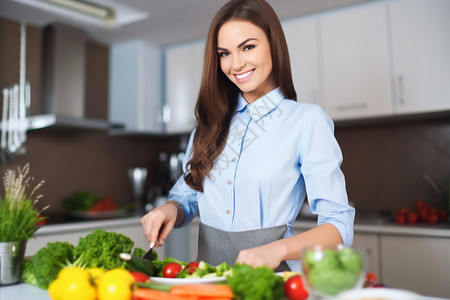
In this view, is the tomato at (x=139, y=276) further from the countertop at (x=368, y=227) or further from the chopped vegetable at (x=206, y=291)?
the countertop at (x=368, y=227)

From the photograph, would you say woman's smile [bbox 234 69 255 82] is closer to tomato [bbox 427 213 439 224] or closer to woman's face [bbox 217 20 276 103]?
woman's face [bbox 217 20 276 103]

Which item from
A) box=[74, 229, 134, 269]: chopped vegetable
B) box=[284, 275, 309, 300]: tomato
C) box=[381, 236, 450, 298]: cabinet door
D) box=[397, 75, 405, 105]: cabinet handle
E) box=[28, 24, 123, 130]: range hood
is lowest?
box=[381, 236, 450, 298]: cabinet door

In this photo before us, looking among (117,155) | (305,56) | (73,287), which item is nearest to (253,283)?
(73,287)

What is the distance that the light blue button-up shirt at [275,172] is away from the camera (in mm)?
1007

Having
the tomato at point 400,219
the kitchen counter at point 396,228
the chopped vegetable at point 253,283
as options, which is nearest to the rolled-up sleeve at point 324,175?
the chopped vegetable at point 253,283

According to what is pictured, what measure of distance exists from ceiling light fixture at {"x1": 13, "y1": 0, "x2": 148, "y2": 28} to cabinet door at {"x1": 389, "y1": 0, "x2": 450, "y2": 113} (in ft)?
5.38

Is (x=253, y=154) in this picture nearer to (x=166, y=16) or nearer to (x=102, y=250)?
(x=102, y=250)

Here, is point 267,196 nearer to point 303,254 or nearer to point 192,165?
point 192,165

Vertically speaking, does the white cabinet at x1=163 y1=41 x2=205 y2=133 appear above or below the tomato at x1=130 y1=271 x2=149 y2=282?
above

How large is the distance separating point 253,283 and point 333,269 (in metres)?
0.14

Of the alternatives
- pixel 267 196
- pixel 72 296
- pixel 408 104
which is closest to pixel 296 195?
pixel 267 196

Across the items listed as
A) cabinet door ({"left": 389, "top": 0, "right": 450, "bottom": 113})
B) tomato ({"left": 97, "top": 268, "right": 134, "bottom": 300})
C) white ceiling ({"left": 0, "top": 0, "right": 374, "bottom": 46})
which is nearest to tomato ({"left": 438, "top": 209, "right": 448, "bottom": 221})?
cabinet door ({"left": 389, "top": 0, "right": 450, "bottom": 113})

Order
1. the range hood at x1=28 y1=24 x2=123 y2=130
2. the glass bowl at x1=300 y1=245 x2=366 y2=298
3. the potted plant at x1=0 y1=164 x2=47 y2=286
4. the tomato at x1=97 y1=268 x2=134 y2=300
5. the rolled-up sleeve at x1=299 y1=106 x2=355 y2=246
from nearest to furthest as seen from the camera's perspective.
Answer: the glass bowl at x1=300 y1=245 x2=366 y2=298 → the tomato at x1=97 y1=268 x2=134 y2=300 → the rolled-up sleeve at x1=299 y1=106 x2=355 y2=246 → the potted plant at x1=0 y1=164 x2=47 y2=286 → the range hood at x1=28 y1=24 x2=123 y2=130

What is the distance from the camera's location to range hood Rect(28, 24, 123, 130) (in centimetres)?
292
